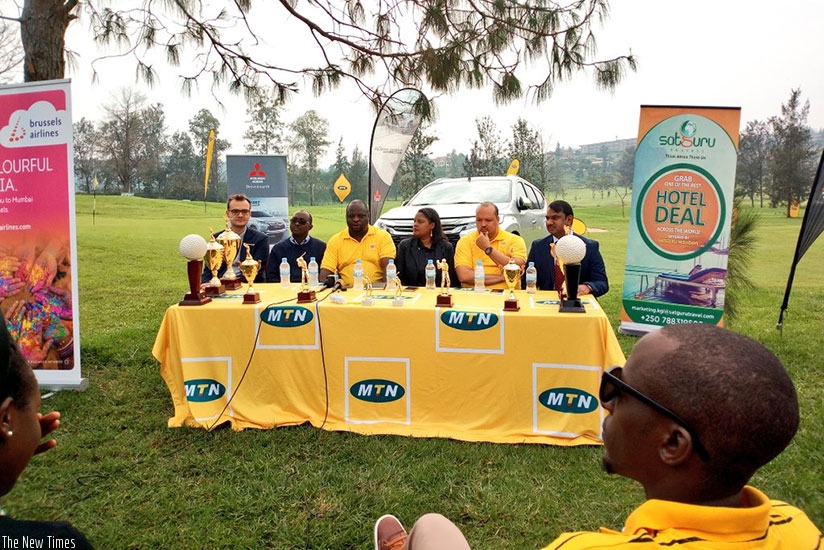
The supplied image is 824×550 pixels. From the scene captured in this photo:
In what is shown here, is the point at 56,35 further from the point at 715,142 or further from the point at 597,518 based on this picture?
the point at 715,142

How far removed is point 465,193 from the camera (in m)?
7.73

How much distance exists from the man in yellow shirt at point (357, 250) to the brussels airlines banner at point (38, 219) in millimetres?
1941

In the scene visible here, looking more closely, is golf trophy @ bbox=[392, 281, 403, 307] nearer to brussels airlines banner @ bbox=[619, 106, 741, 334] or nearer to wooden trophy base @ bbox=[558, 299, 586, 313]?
wooden trophy base @ bbox=[558, 299, 586, 313]

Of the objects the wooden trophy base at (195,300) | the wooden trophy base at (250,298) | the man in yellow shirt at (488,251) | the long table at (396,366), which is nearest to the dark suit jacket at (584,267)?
the man in yellow shirt at (488,251)

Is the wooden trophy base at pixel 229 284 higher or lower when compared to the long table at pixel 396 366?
higher

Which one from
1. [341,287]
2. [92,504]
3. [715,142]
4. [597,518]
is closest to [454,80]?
[341,287]

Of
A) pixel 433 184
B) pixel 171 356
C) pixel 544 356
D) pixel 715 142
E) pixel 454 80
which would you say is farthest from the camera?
pixel 433 184

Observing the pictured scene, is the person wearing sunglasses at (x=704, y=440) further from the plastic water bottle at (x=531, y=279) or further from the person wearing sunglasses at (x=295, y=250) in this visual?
the person wearing sunglasses at (x=295, y=250)

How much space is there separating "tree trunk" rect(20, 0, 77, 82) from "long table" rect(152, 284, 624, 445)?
8.19ft

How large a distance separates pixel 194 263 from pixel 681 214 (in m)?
4.61

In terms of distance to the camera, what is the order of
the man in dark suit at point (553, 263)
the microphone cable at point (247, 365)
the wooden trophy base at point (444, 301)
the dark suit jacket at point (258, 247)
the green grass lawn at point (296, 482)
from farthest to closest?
the dark suit jacket at point (258, 247) < the man in dark suit at point (553, 263) < the microphone cable at point (247, 365) < the wooden trophy base at point (444, 301) < the green grass lawn at point (296, 482)

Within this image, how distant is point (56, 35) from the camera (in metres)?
4.16

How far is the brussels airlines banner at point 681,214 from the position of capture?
5.14 m

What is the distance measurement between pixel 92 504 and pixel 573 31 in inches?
165
